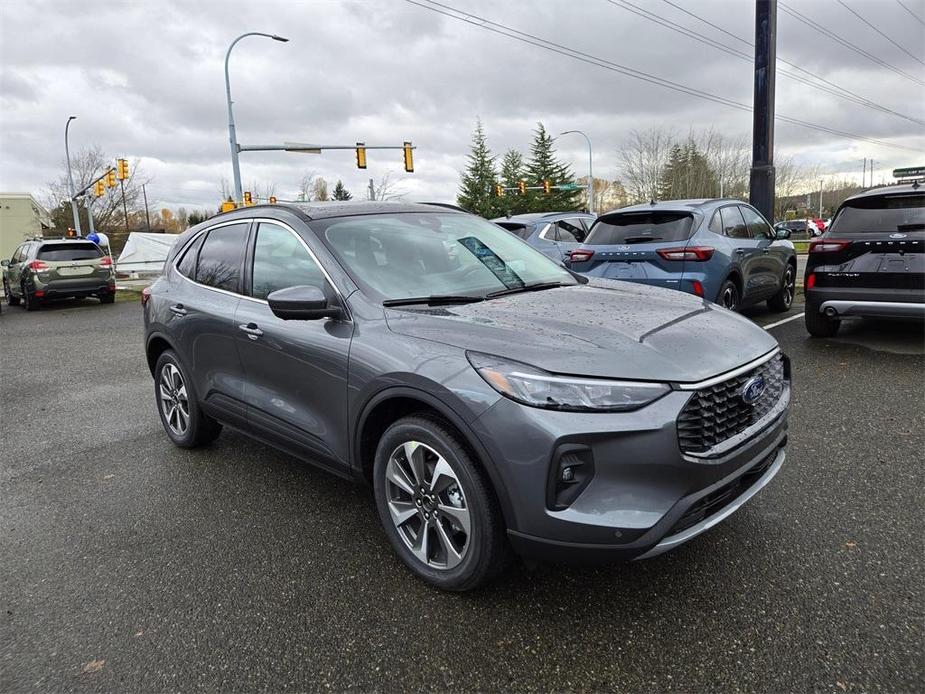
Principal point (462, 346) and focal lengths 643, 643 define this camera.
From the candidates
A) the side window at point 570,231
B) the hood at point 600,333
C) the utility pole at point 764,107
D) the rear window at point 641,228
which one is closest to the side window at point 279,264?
the hood at point 600,333

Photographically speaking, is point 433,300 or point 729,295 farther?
point 729,295

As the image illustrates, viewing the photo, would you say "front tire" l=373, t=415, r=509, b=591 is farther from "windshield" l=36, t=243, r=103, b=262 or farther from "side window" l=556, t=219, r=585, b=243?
"windshield" l=36, t=243, r=103, b=262

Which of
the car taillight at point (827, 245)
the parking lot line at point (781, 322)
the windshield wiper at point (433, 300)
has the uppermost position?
the car taillight at point (827, 245)

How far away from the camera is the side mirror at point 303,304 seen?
9.52 ft

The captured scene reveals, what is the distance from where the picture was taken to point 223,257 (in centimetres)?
409

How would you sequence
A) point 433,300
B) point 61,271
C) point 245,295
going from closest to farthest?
point 433,300, point 245,295, point 61,271

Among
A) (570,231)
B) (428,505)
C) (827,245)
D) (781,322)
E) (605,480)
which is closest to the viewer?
(605,480)

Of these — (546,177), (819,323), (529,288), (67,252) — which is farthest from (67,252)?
(546,177)

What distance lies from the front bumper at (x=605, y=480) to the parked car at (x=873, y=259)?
204 inches

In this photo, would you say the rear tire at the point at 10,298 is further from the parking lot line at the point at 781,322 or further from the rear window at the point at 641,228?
the parking lot line at the point at 781,322

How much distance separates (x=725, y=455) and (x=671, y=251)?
207 inches

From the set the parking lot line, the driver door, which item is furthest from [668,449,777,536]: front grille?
the parking lot line

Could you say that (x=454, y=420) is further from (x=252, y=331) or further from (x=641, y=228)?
(x=641, y=228)

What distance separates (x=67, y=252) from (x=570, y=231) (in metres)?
12.6
